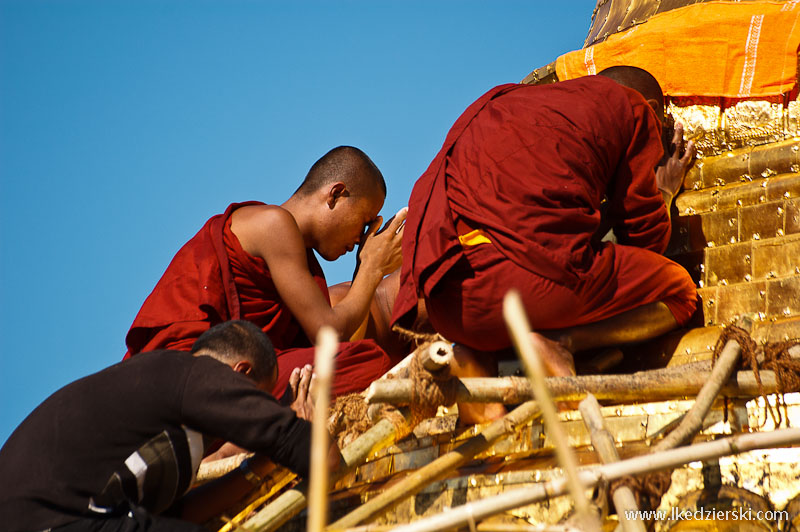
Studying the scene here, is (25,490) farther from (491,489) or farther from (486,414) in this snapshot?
(486,414)

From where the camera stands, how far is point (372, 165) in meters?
5.39

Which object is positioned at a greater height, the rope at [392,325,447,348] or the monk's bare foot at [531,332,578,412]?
the rope at [392,325,447,348]

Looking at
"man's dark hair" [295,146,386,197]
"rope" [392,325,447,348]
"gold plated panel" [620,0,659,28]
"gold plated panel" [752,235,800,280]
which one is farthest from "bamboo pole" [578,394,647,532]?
"gold plated panel" [620,0,659,28]

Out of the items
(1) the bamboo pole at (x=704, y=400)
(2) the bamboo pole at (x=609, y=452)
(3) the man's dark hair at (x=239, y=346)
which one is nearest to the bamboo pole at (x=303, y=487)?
(3) the man's dark hair at (x=239, y=346)

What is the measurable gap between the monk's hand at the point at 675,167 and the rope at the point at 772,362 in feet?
5.96

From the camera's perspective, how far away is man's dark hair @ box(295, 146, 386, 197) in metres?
5.25

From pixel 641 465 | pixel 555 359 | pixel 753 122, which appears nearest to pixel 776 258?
pixel 753 122

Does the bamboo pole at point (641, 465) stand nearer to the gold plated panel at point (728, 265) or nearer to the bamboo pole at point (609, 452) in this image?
the bamboo pole at point (609, 452)

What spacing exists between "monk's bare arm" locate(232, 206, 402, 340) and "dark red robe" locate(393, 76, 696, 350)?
63 centimetres

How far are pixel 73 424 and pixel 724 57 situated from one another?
4.23 metres

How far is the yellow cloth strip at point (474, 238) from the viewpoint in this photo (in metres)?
3.91

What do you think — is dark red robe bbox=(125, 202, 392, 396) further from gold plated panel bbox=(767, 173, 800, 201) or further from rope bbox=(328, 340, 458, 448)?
gold plated panel bbox=(767, 173, 800, 201)

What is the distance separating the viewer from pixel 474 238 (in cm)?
393

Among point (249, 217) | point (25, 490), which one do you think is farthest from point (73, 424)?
point (249, 217)
